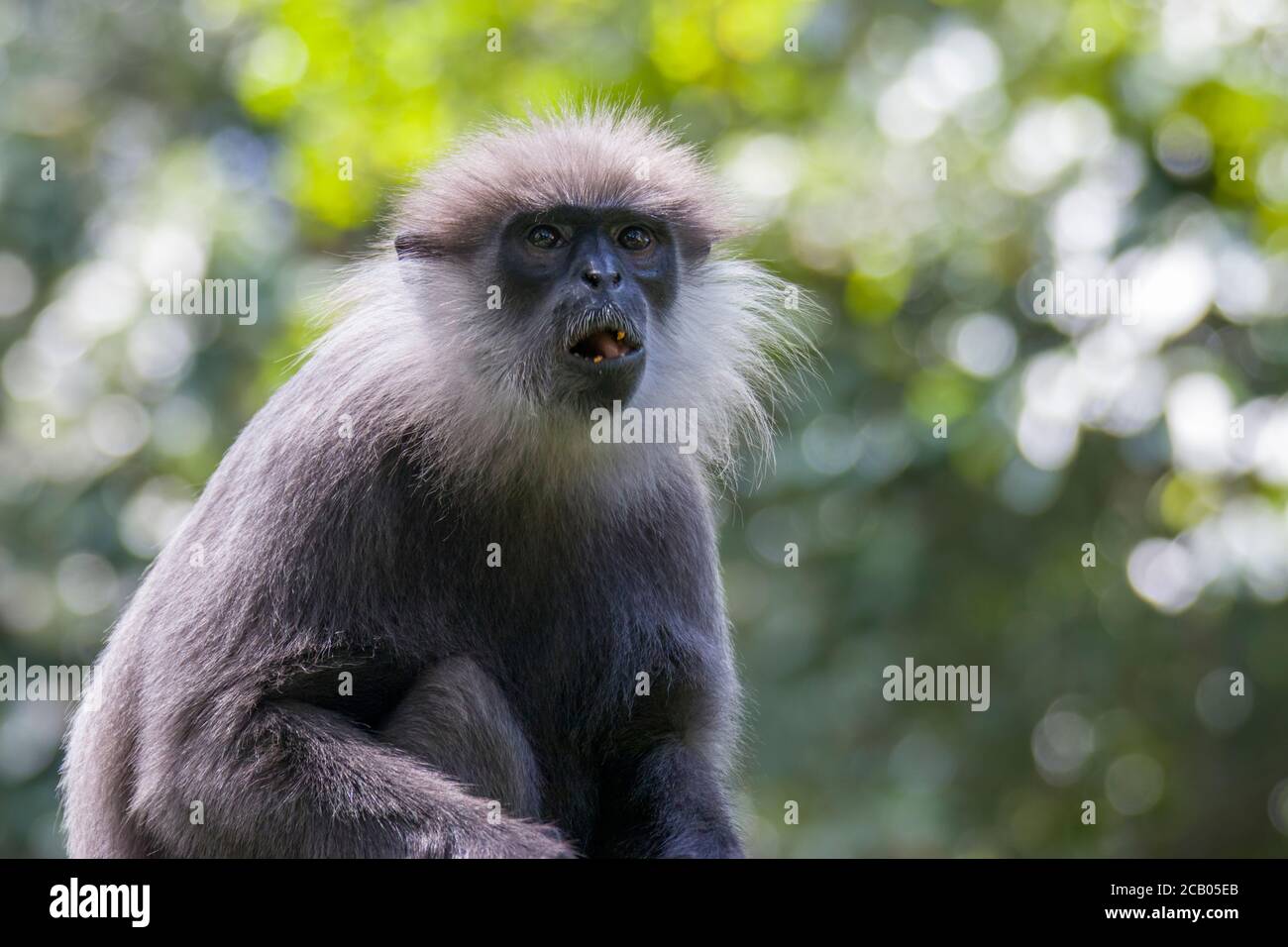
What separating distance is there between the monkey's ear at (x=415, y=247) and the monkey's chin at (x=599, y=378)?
86 cm

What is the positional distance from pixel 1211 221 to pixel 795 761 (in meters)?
5.54

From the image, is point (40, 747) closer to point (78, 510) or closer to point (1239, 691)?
point (78, 510)

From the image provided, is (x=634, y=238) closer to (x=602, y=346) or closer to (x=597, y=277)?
(x=597, y=277)

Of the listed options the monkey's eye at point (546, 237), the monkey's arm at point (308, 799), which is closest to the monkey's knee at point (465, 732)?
the monkey's arm at point (308, 799)

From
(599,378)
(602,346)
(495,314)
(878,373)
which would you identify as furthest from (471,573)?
(878,373)

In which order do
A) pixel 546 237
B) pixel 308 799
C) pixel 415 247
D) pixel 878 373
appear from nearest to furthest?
1. pixel 308 799
2. pixel 546 237
3. pixel 415 247
4. pixel 878 373

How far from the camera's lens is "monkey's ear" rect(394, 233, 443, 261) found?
6719 millimetres

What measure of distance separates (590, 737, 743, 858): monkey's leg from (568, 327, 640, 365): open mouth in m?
1.52

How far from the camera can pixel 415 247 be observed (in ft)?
22.1

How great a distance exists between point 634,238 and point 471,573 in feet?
5.11

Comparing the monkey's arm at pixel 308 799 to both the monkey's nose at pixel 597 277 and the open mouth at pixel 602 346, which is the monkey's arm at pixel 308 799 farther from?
the monkey's nose at pixel 597 277

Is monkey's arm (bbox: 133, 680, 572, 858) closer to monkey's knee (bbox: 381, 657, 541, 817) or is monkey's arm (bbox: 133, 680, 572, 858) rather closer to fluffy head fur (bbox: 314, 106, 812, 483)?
monkey's knee (bbox: 381, 657, 541, 817)

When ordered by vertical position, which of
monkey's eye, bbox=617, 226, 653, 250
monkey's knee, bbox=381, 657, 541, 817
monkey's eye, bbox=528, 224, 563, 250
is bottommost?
monkey's knee, bbox=381, 657, 541, 817

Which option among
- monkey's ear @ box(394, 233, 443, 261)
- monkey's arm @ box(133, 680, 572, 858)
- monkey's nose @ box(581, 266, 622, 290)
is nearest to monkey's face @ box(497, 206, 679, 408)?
monkey's nose @ box(581, 266, 622, 290)
